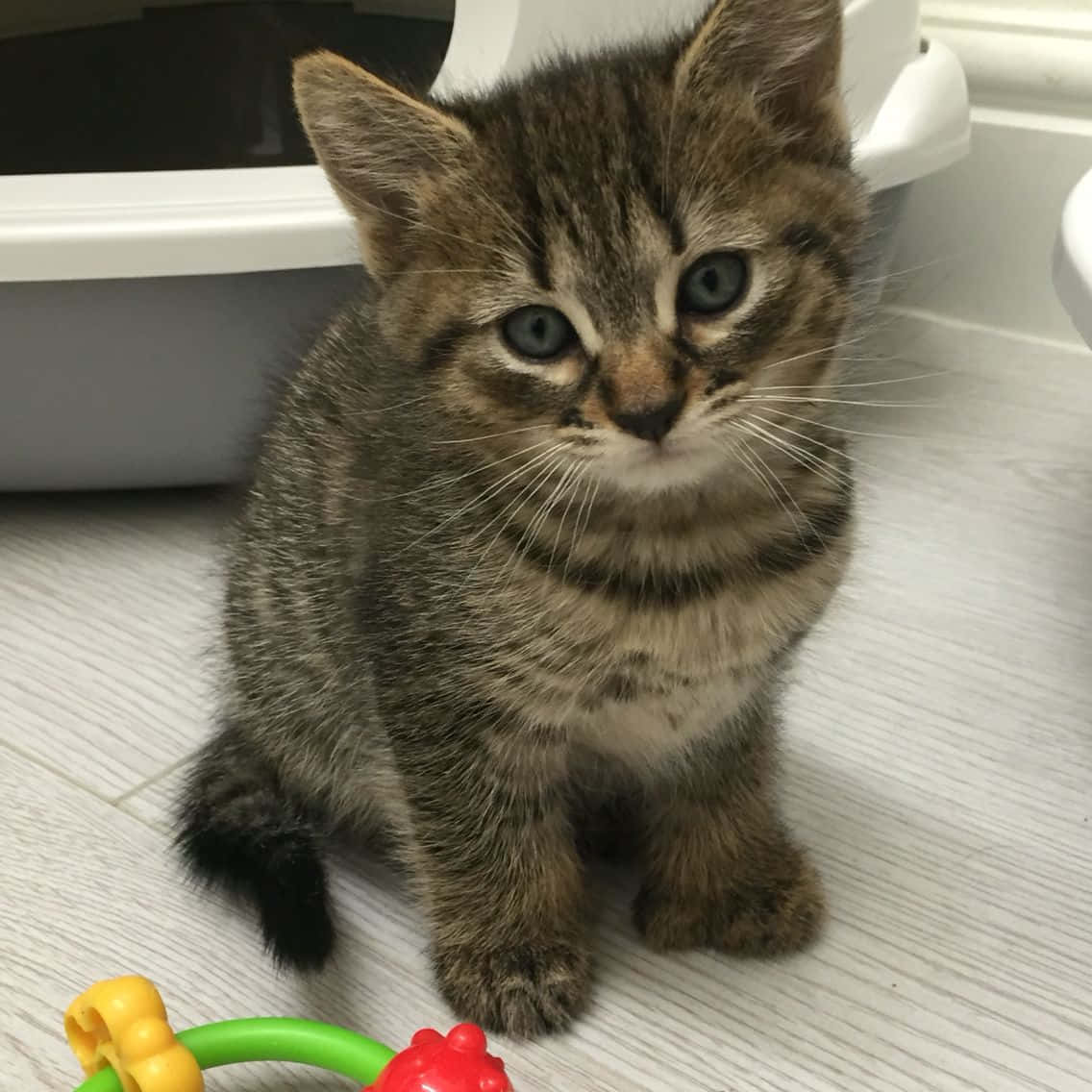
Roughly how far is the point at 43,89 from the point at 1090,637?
5.47 ft

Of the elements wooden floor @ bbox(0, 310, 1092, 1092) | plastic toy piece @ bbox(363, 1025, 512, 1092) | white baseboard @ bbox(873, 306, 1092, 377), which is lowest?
white baseboard @ bbox(873, 306, 1092, 377)

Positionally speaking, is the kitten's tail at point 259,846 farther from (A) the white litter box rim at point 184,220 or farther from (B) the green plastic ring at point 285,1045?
(A) the white litter box rim at point 184,220

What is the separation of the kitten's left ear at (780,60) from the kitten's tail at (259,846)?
1.98 feet

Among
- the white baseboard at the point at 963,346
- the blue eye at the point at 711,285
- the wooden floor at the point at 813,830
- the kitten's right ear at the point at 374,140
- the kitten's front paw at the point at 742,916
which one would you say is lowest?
the white baseboard at the point at 963,346

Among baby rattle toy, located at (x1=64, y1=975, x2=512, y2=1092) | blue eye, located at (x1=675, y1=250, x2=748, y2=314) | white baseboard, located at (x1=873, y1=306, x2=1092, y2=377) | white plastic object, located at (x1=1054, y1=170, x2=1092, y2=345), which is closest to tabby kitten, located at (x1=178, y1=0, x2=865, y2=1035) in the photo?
blue eye, located at (x1=675, y1=250, x2=748, y2=314)

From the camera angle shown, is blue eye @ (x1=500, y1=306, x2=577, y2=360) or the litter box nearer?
blue eye @ (x1=500, y1=306, x2=577, y2=360)

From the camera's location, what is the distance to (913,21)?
1562 mm

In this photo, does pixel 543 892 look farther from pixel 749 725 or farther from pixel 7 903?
pixel 7 903

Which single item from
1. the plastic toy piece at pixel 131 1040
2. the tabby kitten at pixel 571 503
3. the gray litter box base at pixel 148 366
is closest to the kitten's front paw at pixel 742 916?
the tabby kitten at pixel 571 503

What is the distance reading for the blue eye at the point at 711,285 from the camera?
0.74 meters

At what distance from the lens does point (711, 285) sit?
0.74 meters

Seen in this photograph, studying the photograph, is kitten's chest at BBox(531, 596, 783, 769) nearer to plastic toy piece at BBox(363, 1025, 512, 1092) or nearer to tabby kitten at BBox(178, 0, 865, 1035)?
tabby kitten at BBox(178, 0, 865, 1035)

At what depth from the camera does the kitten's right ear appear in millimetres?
774

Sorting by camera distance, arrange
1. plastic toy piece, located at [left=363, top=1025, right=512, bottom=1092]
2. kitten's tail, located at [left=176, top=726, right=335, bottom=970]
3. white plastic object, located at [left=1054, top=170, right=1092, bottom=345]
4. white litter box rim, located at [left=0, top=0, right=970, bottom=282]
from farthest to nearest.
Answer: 1. white litter box rim, located at [left=0, top=0, right=970, bottom=282]
2. white plastic object, located at [left=1054, top=170, right=1092, bottom=345]
3. kitten's tail, located at [left=176, top=726, right=335, bottom=970]
4. plastic toy piece, located at [left=363, top=1025, right=512, bottom=1092]
